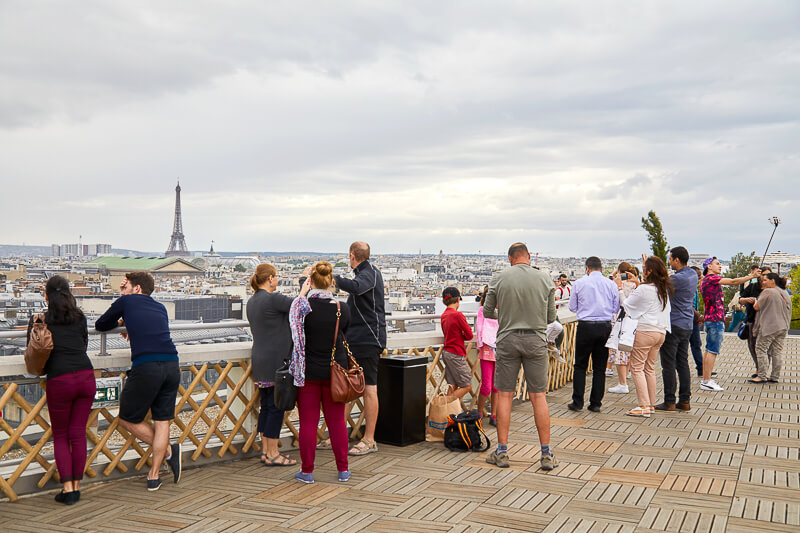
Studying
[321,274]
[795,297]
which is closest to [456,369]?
[321,274]

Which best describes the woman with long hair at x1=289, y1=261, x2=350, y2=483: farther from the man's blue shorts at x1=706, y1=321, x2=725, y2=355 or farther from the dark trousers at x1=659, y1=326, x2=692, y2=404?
the man's blue shorts at x1=706, y1=321, x2=725, y2=355

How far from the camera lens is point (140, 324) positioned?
4.57 m

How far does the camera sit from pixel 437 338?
6.85m

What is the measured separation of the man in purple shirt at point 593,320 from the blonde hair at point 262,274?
3735 millimetres

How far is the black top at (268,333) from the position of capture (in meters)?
5.18

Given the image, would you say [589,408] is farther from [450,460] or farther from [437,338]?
[450,460]

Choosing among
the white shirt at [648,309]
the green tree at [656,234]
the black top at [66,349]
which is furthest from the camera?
the green tree at [656,234]

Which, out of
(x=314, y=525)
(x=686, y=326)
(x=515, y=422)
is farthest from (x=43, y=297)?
(x=686, y=326)

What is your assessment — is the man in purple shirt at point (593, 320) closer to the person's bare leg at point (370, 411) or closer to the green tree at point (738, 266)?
the person's bare leg at point (370, 411)

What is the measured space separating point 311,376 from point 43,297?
1914mm

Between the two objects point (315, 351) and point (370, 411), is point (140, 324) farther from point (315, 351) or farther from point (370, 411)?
point (370, 411)

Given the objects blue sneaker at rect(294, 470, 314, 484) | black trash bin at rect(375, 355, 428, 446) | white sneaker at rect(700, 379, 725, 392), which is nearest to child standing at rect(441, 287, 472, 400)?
black trash bin at rect(375, 355, 428, 446)

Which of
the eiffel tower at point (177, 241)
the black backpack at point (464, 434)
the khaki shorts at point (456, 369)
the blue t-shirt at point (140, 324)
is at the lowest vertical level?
the black backpack at point (464, 434)

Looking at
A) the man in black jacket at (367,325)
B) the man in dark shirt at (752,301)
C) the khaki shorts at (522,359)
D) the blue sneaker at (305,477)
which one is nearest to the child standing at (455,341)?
the man in black jacket at (367,325)
